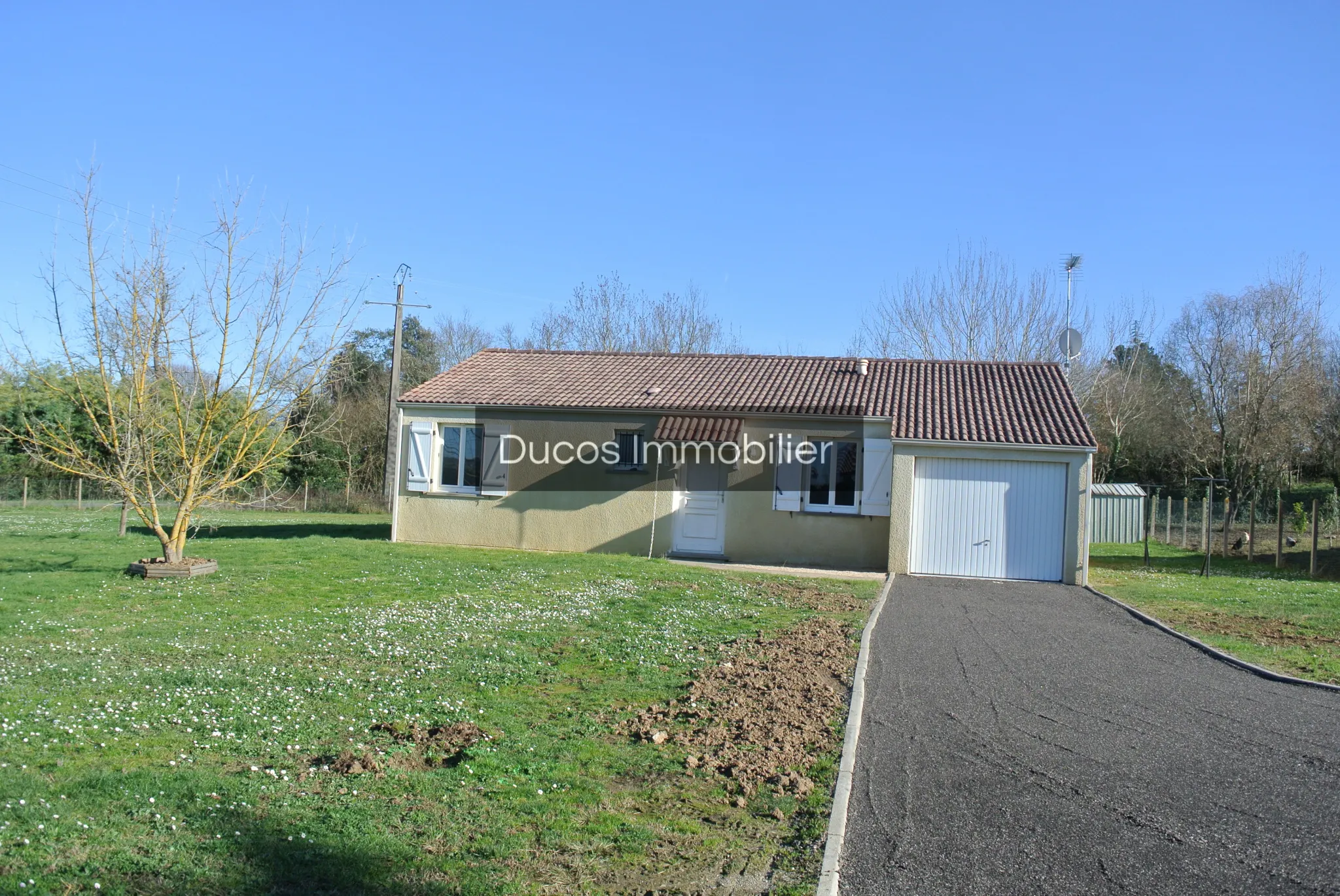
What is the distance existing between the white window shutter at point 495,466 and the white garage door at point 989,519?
820 centimetres

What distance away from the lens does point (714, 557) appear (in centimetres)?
1902

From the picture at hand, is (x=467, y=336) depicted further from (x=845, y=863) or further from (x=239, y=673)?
(x=845, y=863)

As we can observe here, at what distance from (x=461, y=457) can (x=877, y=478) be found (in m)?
8.55

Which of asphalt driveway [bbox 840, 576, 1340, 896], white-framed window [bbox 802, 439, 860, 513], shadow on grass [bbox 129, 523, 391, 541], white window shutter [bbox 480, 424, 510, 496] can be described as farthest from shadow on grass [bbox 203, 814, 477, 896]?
shadow on grass [bbox 129, 523, 391, 541]

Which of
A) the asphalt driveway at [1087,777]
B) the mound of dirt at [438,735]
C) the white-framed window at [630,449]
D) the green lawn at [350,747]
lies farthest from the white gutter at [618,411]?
the mound of dirt at [438,735]

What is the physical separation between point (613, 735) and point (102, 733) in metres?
3.06

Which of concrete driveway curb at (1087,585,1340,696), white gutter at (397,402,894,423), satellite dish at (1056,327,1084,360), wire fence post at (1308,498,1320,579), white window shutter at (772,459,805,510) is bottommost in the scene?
concrete driveway curb at (1087,585,1340,696)

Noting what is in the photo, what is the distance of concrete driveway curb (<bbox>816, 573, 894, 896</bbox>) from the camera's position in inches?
170

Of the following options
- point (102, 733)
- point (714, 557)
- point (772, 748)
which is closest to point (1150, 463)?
point (714, 557)

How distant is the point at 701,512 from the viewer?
63.0 ft

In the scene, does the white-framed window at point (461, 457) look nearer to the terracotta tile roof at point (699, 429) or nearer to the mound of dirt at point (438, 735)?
the terracotta tile roof at point (699, 429)

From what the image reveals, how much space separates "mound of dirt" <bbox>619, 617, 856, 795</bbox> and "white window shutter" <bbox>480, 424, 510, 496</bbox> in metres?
11.3

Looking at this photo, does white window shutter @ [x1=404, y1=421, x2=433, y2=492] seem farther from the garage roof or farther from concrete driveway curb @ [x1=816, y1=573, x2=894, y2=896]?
the garage roof

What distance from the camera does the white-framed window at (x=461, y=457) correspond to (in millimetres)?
20312
